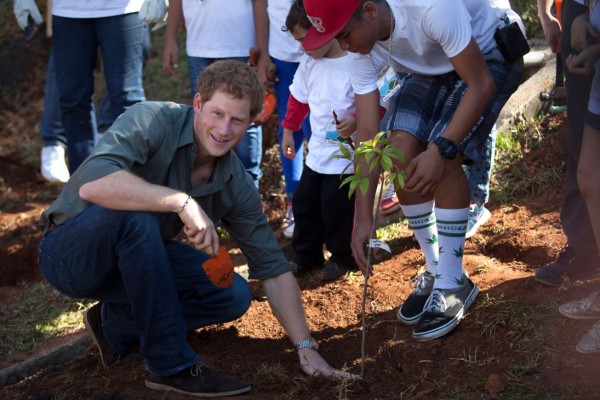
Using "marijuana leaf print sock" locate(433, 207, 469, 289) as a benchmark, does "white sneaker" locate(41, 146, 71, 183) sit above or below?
below

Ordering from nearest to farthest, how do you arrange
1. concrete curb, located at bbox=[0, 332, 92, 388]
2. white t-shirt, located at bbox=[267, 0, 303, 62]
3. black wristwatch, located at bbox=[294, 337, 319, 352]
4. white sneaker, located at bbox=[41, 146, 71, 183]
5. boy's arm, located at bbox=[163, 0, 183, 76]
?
black wristwatch, located at bbox=[294, 337, 319, 352]
concrete curb, located at bbox=[0, 332, 92, 388]
white t-shirt, located at bbox=[267, 0, 303, 62]
boy's arm, located at bbox=[163, 0, 183, 76]
white sneaker, located at bbox=[41, 146, 71, 183]

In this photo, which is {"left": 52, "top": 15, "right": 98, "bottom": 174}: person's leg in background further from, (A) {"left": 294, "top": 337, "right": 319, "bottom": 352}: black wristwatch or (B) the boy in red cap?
(A) {"left": 294, "top": 337, "right": 319, "bottom": 352}: black wristwatch

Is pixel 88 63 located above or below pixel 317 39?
below

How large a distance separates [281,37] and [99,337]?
2.16 meters

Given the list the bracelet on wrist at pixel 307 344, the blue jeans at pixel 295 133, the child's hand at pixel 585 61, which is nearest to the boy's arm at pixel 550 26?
the child's hand at pixel 585 61

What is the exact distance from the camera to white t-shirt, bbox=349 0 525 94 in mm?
3418

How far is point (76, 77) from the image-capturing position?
5.57m

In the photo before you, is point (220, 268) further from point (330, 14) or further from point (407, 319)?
point (330, 14)

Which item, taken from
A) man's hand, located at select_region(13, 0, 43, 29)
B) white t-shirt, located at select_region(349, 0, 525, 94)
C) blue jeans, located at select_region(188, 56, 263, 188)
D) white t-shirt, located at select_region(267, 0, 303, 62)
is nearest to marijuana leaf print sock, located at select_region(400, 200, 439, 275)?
white t-shirt, located at select_region(349, 0, 525, 94)

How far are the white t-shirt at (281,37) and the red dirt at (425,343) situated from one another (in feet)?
4.16

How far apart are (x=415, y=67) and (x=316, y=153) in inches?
41.7

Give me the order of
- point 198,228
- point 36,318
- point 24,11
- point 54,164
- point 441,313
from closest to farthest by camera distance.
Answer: point 198,228, point 441,313, point 36,318, point 24,11, point 54,164

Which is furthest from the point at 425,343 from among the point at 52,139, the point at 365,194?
the point at 52,139

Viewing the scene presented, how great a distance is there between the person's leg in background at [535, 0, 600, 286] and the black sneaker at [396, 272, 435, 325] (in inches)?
19.3
